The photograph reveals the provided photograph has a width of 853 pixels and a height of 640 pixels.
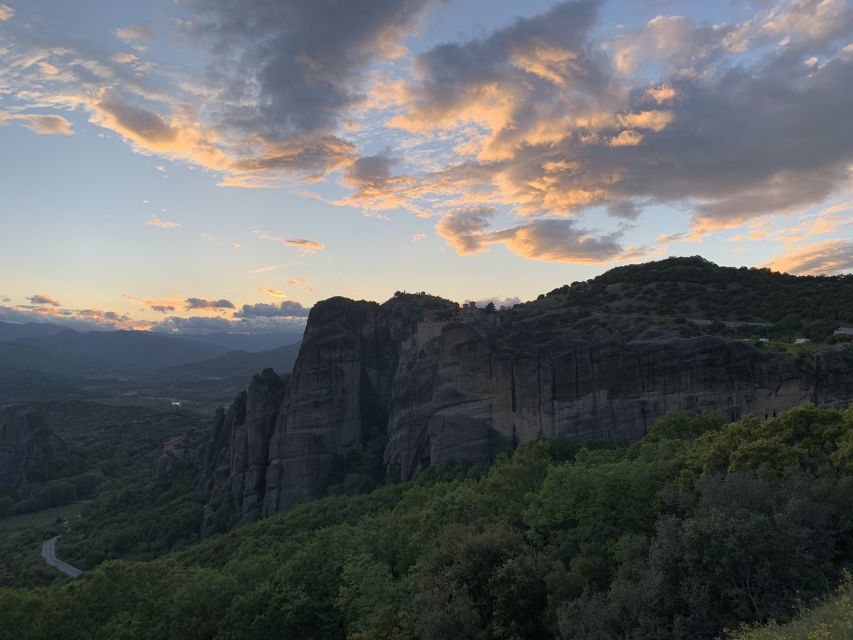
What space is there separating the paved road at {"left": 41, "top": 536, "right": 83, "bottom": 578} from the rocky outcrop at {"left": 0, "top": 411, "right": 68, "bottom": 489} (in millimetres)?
58835

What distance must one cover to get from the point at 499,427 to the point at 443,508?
27.8 meters

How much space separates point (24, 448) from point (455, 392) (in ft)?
465

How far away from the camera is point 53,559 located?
89688mm

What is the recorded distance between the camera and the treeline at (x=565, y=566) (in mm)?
20672

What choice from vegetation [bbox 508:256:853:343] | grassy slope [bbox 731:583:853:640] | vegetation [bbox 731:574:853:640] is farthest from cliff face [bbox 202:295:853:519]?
grassy slope [bbox 731:583:853:640]

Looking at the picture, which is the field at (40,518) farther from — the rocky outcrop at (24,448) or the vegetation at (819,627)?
the vegetation at (819,627)

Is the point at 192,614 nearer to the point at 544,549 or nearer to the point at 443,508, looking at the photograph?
the point at 443,508

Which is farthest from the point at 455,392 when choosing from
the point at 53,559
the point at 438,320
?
the point at 53,559

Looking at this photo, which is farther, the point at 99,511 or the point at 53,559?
the point at 99,511

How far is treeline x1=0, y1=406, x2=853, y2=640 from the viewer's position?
2067cm

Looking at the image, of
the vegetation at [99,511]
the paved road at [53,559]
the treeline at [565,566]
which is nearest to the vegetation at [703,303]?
the treeline at [565,566]

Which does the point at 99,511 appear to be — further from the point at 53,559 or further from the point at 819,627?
the point at 819,627

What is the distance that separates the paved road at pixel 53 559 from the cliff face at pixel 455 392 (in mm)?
22951

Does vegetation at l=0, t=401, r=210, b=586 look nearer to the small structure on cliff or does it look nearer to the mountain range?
the mountain range
